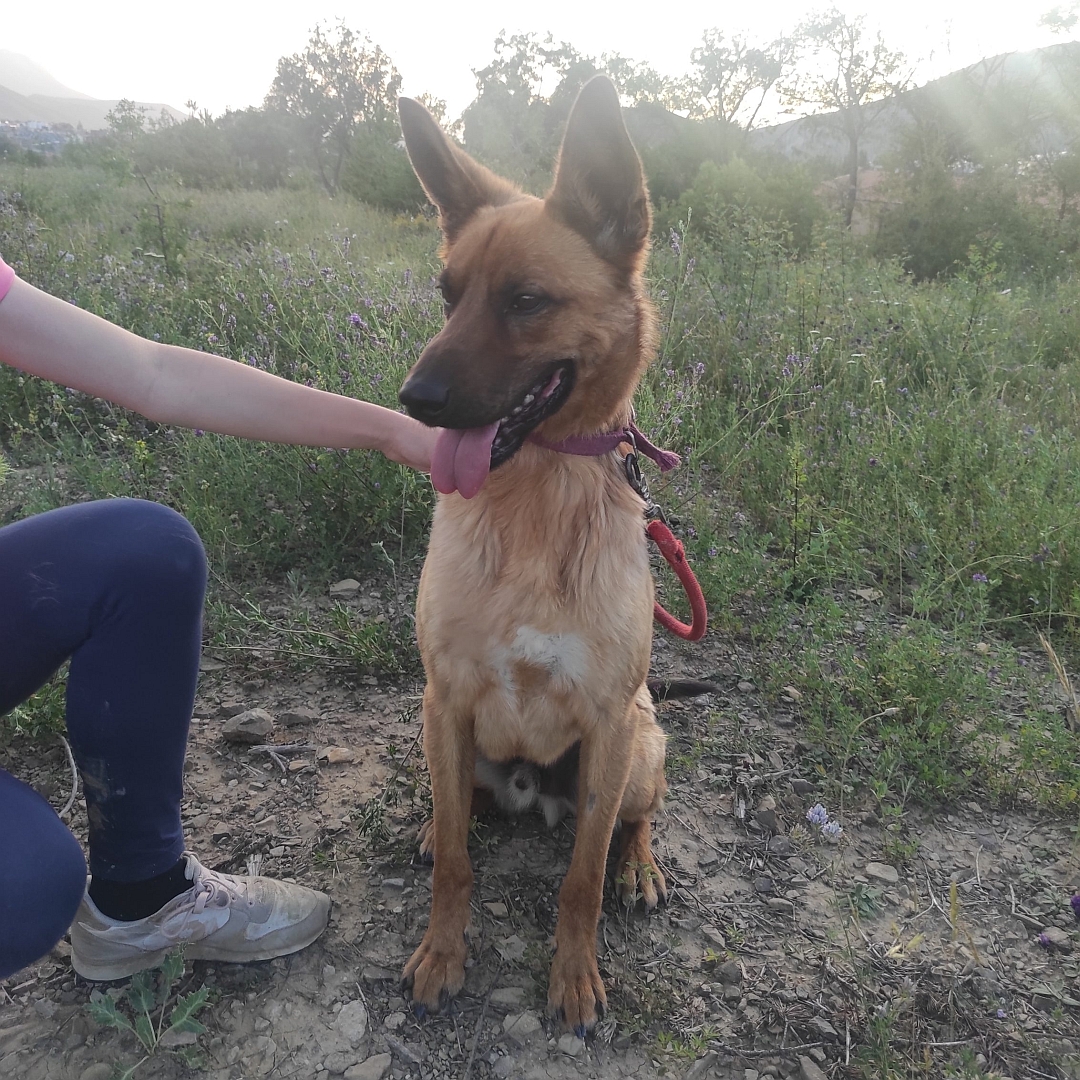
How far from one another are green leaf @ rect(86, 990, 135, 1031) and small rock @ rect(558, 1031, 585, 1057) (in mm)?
892

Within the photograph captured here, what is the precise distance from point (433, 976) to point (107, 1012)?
67 cm

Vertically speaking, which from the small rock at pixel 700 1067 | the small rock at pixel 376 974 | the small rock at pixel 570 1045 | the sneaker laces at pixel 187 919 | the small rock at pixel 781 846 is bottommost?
the small rock at pixel 570 1045

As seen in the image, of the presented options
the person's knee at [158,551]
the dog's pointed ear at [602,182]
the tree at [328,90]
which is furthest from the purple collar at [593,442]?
the tree at [328,90]

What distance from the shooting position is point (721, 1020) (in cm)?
161

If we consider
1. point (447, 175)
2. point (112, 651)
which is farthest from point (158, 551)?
point (447, 175)

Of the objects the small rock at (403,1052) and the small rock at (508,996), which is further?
the small rock at (508,996)

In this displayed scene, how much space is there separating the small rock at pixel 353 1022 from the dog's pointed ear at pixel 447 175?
1.97m

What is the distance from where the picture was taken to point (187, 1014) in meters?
1.41

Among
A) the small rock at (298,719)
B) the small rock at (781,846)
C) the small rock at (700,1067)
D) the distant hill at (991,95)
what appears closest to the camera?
the small rock at (700,1067)

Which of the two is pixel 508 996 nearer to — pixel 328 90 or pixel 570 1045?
pixel 570 1045

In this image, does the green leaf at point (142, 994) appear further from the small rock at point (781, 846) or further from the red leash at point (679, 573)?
the small rock at point (781, 846)

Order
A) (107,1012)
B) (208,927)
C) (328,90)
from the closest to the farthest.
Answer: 1. (107,1012)
2. (208,927)
3. (328,90)

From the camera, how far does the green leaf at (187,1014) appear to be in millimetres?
1406

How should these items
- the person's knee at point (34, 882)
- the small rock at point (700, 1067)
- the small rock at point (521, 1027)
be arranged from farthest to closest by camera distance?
the small rock at point (521, 1027), the small rock at point (700, 1067), the person's knee at point (34, 882)
